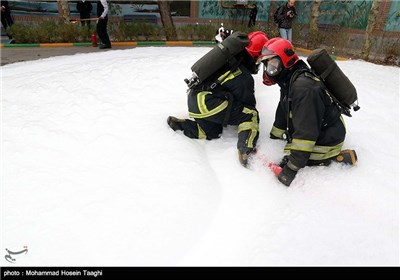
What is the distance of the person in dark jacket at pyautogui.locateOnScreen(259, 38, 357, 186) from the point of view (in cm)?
238

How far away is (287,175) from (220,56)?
1.25m

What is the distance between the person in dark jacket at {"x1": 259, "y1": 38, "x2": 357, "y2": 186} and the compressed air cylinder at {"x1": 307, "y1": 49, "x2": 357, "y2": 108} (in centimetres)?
9

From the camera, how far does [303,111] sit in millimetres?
2377

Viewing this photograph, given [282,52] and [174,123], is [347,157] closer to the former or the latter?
[282,52]

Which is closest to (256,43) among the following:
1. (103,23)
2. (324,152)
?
(324,152)

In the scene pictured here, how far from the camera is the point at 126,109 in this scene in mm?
3732

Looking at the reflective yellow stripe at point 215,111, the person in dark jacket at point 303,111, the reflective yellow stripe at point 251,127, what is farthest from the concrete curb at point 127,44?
the person in dark jacket at point 303,111

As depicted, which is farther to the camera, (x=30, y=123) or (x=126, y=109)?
(x=126, y=109)

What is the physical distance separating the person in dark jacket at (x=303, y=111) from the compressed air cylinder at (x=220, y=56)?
0.33 m

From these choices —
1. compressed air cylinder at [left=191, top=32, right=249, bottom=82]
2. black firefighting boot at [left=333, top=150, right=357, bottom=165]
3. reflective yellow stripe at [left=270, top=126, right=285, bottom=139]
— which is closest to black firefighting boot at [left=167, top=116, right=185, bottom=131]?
compressed air cylinder at [left=191, top=32, right=249, bottom=82]

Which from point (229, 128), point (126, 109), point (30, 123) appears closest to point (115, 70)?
point (126, 109)

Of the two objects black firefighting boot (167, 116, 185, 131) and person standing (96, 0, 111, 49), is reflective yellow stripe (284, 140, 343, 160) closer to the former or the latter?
black firefighting boot (167, 116, 185, 131)
